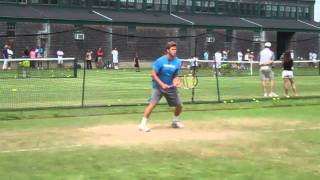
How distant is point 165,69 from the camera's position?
40.4 feet

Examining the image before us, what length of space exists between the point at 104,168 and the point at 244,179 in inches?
77.4

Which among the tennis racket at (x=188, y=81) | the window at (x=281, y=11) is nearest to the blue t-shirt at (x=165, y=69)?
the tennis racket at (x=188, y=81)

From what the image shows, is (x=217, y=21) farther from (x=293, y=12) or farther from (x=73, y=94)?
(x=73, y=94)

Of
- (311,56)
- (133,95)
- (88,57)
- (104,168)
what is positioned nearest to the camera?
(104,168)

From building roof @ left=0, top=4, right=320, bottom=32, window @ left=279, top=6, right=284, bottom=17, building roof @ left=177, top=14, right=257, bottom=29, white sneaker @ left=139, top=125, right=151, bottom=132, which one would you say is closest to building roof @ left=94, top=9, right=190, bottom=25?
building roof @ left=0, top=4, right=320, bottom=32

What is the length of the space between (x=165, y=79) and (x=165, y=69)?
0.25 m

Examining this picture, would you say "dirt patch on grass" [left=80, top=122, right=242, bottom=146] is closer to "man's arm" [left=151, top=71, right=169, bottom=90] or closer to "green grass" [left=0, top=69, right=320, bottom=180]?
"green grass" [left=0, top=69, right=320, bottom=180]

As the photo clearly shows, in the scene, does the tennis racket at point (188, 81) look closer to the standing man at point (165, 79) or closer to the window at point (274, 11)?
the standing man at point (165, 79)

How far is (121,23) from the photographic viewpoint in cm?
5909

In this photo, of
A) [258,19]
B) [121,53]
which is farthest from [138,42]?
[258,19]

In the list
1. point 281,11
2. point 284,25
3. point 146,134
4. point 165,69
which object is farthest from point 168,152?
point 281,11

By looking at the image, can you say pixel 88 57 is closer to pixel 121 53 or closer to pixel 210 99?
pixel 121 53

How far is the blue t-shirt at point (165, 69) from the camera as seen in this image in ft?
40.3

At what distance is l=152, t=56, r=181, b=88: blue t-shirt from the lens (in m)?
12.3
